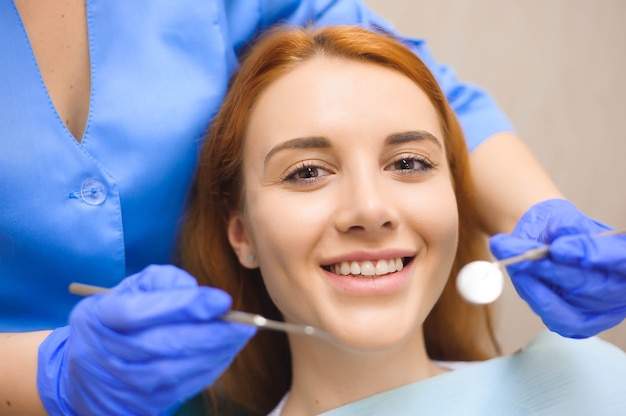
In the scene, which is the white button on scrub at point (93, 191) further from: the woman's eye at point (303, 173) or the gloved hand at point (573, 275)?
the gloved hand at point (573, 275)

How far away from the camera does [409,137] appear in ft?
3.93

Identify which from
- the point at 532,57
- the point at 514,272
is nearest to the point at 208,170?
the point at 514,272

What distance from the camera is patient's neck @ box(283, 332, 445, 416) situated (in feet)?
4.09

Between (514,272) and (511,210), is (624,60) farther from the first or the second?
(514,272)

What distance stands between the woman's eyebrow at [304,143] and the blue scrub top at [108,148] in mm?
194

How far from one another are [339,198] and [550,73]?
3.87 feet

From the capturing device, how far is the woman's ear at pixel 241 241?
4.36 feet

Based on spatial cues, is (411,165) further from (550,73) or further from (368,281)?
(550,73)

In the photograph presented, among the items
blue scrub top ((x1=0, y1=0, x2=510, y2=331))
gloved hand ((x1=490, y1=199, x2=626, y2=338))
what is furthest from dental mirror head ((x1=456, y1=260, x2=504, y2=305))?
blue scrub top ((x1=0, y1=0, x2=510, y2=331))

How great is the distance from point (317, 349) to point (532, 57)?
1.19m

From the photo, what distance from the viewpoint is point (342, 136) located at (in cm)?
116

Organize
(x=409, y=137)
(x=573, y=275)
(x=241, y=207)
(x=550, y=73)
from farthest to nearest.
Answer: (x=550, y=73)
(x=241, y=207)
(x=409, y=137)
(x=573, y=275)

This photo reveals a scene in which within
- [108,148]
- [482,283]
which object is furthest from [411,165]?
[108,148]

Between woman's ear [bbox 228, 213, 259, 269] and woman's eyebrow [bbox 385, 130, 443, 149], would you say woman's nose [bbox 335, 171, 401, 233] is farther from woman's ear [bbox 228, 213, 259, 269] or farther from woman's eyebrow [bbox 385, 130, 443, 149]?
woman's ear [bbox 228, 213, 259, 269]
